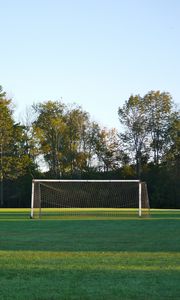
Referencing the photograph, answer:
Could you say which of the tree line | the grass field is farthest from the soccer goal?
the grass field

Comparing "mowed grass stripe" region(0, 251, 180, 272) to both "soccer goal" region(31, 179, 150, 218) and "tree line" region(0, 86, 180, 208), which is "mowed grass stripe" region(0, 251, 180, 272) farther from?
"tree line" region(0, 86, 180, 208)

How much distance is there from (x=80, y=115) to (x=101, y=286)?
64098mm

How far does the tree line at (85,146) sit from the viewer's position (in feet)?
218

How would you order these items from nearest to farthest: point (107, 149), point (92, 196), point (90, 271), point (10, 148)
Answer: point (90, 271) → point (92, 196) → point (10, 148) → point (107, 149)

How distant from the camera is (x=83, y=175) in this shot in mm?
69562

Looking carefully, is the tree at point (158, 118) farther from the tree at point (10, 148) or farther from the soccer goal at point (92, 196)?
the tree at point (10, 148)

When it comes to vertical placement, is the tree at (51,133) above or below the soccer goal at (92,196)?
above

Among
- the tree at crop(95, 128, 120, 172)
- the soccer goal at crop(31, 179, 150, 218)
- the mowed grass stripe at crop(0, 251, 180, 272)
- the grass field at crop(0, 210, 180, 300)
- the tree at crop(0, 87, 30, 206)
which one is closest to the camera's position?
the grass field at crop(0, 210, 180, 300)

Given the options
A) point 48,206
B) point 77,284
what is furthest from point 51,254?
point 48,206

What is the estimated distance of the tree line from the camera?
66562 millimetres

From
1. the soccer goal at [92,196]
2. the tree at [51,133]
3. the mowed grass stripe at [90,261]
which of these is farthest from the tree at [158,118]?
the mowed grass stripe at [90,261]

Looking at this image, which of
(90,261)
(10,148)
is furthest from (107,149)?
(90,261)

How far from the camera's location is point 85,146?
237 feet

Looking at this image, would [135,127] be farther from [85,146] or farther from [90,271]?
[90,271]
